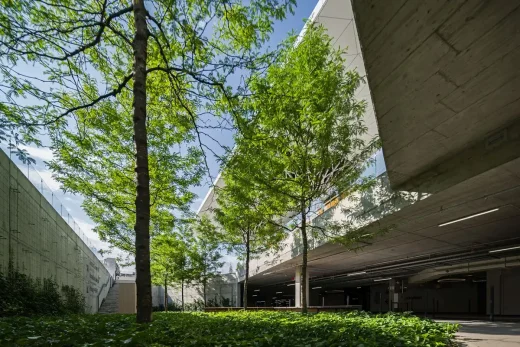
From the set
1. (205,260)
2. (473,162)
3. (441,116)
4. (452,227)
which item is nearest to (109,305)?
(205,260)

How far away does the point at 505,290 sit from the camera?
991 inches

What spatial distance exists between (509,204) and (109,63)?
1180 centimetres

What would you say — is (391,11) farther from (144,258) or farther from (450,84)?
(144,258)

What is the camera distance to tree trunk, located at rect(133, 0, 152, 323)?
509 centimetres

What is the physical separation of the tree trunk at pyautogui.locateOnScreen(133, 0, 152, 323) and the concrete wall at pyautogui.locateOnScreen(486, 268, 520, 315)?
27.6m

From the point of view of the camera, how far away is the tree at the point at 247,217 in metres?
12.5

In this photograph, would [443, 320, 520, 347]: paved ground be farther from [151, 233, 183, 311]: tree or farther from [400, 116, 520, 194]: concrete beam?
[151, 233, 183, 311]: tree

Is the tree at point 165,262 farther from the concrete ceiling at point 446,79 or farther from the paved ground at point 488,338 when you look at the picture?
the concrete ceiling at point 446,79

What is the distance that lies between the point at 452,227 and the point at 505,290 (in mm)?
17632

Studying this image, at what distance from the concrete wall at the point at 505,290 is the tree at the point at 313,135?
68.0 feet

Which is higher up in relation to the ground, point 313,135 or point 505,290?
point 313,135

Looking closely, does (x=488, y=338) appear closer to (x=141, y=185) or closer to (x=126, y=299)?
(x=141, y=185)

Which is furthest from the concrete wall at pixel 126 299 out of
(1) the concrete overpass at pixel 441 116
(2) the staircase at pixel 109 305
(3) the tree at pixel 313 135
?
(3) the tree at pixel 313 135

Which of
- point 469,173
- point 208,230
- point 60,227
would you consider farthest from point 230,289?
point 469,173
